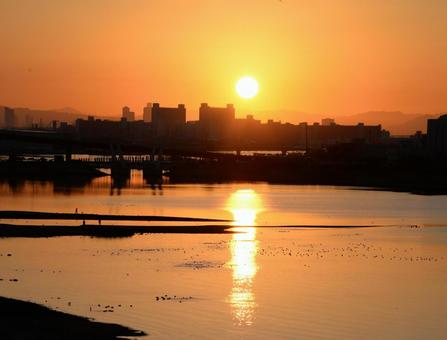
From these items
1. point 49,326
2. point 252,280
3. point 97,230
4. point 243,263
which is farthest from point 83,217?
point 49,326

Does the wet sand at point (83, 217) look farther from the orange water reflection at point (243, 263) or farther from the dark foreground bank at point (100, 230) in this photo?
the dark foreground bank at point (100, 230)

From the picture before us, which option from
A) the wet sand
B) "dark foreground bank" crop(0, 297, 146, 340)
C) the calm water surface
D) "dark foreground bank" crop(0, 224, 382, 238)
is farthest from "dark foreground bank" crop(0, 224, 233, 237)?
"dark foreground bank" crop(0, 297, 146, 340)

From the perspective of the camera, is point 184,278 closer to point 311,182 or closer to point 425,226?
point 425,226

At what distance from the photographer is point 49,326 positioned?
928 inches

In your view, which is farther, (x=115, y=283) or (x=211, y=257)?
(x=211, y=257)

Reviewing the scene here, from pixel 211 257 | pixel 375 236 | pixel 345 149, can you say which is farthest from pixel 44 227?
pixel 345 149

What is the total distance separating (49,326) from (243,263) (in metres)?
14.6

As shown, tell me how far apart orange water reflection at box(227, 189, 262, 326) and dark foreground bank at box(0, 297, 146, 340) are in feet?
12.0

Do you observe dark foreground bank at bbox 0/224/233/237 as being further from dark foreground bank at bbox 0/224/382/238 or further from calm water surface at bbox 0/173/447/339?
calm water surface at bbox 0/173/447/339

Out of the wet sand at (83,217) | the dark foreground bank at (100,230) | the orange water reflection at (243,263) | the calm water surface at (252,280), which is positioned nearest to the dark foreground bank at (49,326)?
the calm water surface at (252,280)

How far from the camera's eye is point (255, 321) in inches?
992

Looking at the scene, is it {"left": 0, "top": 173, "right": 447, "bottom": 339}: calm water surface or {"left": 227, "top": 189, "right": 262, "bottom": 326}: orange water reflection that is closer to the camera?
{"left": 0, "top": 173, "right": 447, "bottom": 339}: calm water surface

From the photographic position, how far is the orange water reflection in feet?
→ 87.8

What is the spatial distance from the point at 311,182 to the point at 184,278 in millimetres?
102073
